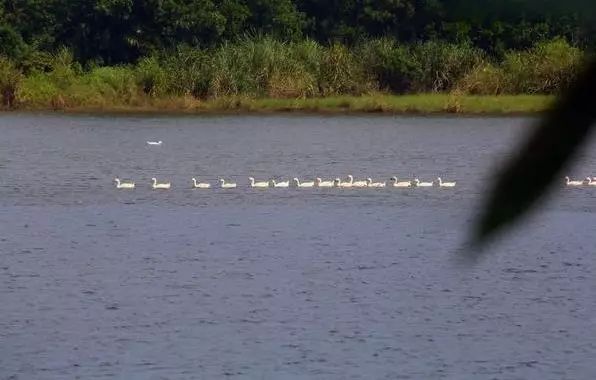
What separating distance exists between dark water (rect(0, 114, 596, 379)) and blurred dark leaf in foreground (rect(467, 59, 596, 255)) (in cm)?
2

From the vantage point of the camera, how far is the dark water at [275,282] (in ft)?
52.2

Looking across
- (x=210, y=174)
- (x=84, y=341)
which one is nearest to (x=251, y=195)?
(x=210, y=174)

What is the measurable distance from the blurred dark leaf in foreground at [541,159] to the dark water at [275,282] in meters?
0.02

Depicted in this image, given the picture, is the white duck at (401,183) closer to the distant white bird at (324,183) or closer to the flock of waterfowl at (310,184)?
the flock of waterfowl at (310,184)

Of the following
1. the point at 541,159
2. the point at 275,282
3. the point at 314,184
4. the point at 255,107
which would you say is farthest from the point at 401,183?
the point at 541,159

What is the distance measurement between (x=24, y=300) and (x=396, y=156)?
24815 millimetres

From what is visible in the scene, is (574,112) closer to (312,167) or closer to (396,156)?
(312,167)

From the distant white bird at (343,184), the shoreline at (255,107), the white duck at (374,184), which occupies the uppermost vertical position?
the white duck at (374,184)

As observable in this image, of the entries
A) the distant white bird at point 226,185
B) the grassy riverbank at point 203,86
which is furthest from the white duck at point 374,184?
the grassy riverbank at point 203,86

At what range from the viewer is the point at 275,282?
21484mm

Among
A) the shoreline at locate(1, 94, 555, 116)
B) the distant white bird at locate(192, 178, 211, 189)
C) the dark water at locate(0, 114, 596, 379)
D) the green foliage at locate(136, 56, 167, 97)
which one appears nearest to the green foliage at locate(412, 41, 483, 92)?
the dark water at locate(0, 114, 596, 379)

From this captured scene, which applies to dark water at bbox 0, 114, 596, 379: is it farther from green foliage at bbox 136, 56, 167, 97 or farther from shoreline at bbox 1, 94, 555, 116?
shoreline at bbox 1, 94, 555, 116

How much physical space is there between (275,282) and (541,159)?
20.5 meters

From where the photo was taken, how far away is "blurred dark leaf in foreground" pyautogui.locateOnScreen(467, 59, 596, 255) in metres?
→ 1.02
